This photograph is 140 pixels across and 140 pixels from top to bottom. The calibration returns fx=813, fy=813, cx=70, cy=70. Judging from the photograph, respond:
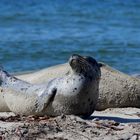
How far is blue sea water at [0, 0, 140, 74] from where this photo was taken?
1500cm

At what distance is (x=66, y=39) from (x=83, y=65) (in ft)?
38.4

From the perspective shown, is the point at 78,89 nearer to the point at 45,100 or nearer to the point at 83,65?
the point at 83,65

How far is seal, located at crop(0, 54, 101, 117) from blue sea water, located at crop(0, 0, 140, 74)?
591 centimetres

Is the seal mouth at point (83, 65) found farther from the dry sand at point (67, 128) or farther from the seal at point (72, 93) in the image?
the dry sand at point (67, 128)

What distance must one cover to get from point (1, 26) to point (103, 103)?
15.1 m

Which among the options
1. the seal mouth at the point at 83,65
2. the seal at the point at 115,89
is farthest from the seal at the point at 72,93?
the seal at the point at 115,89

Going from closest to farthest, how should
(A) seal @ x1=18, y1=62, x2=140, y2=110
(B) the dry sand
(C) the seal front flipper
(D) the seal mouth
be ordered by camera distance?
1. (B) the dry sand
2. (D) the seal mouth
3. (C) the seal front flipper
4. (A) seal @ x1=18, y1=62, x2=140, y2=110

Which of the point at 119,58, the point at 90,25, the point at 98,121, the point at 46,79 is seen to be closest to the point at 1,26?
the point at 90,25

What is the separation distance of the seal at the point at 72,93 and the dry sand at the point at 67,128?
139 mm

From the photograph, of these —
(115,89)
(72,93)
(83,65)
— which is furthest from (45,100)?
(115,89)

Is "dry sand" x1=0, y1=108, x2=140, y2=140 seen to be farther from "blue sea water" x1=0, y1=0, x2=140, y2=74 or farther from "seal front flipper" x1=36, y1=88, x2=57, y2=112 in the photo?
"blue sea water" x1=0, y1=0, x2=140, y2=74

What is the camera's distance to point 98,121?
22.6 ft

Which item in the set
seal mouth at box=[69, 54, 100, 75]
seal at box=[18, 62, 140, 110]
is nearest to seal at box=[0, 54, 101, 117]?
seal mouth at box=[69, 54, 100, 75]

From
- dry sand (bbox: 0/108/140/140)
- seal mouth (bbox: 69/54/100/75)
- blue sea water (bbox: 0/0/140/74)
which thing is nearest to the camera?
dry sand (bbox: 0/108/140/140)
